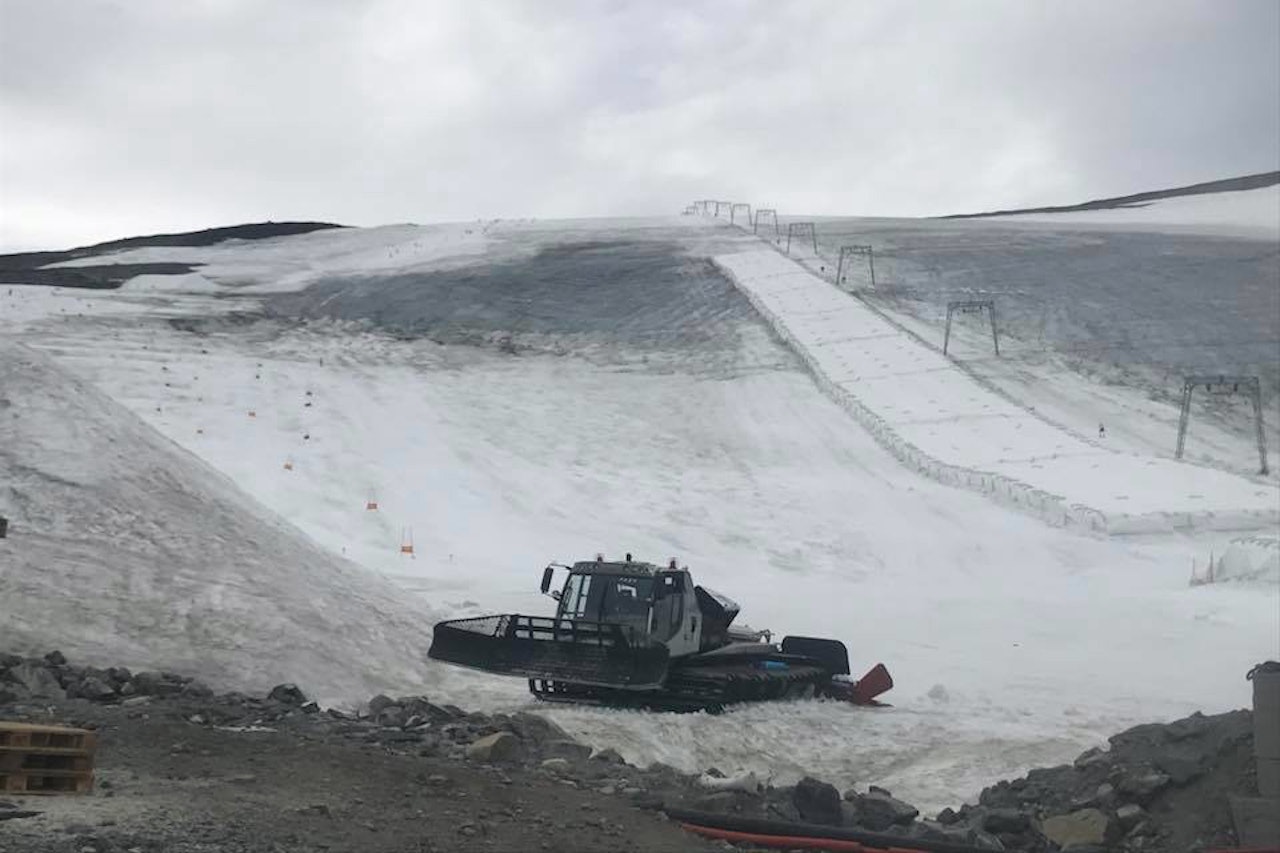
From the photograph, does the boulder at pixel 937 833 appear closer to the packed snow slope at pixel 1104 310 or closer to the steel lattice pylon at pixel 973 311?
the packed snow slope at pixel 1104 310

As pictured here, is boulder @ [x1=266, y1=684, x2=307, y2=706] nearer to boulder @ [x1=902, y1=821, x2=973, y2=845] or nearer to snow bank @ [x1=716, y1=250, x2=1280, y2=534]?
boulder @ [x1=902, y1=821, x2=973, y2=845]

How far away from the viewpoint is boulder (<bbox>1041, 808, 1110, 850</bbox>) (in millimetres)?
9148

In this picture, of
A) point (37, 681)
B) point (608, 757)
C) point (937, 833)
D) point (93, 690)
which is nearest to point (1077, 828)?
point (937, 833)

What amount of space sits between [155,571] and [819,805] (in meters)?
8.27

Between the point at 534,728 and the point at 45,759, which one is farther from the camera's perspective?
the point at 534,728

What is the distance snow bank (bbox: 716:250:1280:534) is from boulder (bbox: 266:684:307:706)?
20212 millimetres

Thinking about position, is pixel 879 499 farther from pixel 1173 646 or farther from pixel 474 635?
pixel 474 635

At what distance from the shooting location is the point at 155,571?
46.2 feet

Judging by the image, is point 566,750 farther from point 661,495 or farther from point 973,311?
point 973,311

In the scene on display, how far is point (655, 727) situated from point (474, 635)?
2530mm

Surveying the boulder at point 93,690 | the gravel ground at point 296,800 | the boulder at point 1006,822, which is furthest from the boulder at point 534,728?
the boulder at point 1006,822

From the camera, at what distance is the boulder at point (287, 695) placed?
11.7 metres

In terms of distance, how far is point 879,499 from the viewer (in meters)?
30.5

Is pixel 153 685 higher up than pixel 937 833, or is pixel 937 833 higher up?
pixel 153 685
